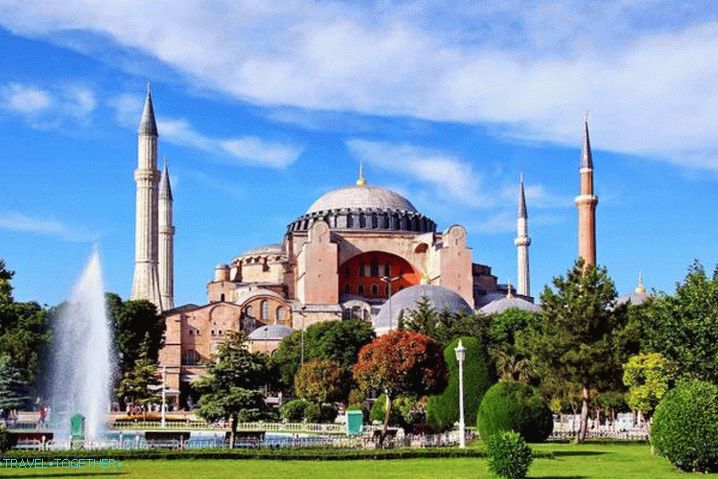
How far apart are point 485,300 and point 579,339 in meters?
43.2

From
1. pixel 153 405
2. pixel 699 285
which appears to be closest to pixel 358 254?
pixel 153 405

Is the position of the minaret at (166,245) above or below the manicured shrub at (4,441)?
above

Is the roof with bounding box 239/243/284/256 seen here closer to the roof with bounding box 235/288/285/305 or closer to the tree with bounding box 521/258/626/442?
the roof with bounding box 235/288/285/305

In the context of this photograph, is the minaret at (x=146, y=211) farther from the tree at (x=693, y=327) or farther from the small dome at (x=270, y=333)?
the tree at (x=693, y=327)

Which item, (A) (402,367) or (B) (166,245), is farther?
(B) (166,245)

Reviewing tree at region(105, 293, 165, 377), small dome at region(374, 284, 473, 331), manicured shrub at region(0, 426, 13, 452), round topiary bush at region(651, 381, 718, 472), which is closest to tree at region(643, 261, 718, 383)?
round topiary bush at region(651, 381, 718, 472)

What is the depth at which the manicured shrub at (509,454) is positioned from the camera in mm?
17203

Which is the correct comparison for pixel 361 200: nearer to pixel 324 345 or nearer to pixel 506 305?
pixel 506 305

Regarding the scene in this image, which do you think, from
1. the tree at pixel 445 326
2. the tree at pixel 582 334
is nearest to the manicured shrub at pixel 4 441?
the tree at pixel 582 334

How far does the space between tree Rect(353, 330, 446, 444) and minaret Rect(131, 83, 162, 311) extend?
139 ft

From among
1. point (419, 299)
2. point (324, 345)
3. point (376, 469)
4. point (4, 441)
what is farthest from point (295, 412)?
point (419, 299)

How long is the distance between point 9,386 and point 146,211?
2976 cm

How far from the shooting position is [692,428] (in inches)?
730

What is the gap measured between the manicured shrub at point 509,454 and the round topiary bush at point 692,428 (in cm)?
307
